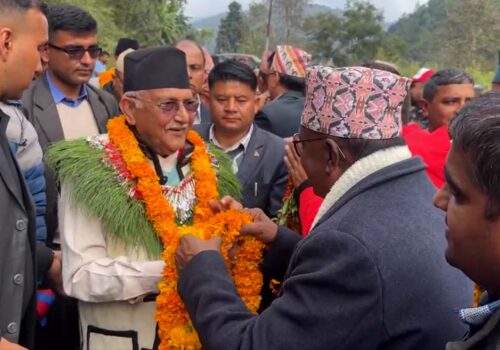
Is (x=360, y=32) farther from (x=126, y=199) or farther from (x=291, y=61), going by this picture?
(x=126, y=199)

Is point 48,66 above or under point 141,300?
above

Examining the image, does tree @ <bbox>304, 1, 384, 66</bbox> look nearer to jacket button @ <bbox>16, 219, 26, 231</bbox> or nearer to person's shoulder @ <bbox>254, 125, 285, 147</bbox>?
person's shoulder @ <bbox>254, 125, 285, 147</bbox>

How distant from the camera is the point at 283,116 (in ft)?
16.5

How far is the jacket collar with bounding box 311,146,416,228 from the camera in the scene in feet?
6.43

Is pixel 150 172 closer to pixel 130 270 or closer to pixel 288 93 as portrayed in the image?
pixel 130 270

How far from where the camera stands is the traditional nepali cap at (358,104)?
2.05 metres

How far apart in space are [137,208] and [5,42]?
2.95 ft

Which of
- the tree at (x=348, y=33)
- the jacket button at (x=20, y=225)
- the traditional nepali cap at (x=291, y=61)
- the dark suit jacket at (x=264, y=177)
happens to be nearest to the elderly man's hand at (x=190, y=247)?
the jacket button at (x=20, y=225)

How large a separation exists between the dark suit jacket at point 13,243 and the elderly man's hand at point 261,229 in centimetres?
91

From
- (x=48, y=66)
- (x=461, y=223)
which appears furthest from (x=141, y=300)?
(x=48, y=66)

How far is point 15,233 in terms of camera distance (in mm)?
2396

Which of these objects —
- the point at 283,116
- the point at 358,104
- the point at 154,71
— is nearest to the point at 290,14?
the point at 283,116

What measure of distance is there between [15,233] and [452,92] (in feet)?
12.6

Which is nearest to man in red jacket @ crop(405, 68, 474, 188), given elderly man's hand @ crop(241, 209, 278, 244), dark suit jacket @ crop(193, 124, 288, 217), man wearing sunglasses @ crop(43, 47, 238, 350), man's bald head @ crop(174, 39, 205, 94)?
dark suit jacket @ crop(193, 124, 288, 217)
